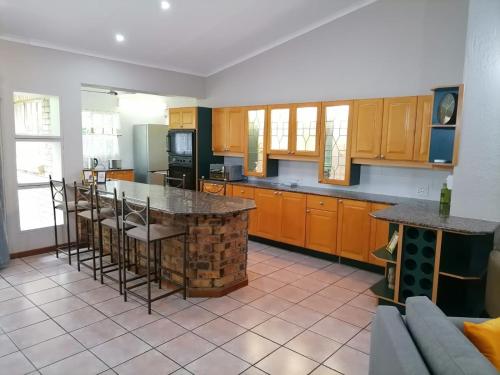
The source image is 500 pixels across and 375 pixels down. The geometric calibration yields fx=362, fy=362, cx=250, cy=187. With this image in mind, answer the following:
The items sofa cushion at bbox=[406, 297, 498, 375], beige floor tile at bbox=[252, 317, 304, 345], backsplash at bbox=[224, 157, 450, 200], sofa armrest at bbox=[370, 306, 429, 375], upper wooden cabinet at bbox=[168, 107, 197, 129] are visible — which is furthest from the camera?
upper wooden cabinet at bbox=[168, 107, 197, 129]

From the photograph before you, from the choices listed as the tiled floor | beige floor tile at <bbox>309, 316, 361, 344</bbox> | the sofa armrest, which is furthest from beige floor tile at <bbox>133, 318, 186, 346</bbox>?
the sofa armrest

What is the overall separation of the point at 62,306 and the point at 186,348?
142 cm

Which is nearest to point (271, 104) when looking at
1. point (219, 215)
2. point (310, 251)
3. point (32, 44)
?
point (310, 251)

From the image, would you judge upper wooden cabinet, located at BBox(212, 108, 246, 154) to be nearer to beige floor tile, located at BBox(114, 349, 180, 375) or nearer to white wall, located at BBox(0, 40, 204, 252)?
white wall, located at BBox(0, 40, 204, 252)

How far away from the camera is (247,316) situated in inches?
128

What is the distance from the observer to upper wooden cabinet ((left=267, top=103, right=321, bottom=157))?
16.4ft

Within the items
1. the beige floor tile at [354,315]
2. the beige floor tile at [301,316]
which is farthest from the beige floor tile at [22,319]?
the beige floor tile at [354,315]

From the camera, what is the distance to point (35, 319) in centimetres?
313

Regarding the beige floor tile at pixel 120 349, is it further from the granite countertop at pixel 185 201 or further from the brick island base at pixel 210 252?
the granite countertop at pixel 185 201

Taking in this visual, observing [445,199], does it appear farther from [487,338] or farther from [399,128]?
[487,338]

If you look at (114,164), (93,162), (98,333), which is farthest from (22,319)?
(114,164)

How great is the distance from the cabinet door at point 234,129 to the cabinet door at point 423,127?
8.81 ft

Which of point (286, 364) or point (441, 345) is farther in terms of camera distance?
point (286, 364)

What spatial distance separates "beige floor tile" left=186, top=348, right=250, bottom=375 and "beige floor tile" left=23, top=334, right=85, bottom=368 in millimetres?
902
